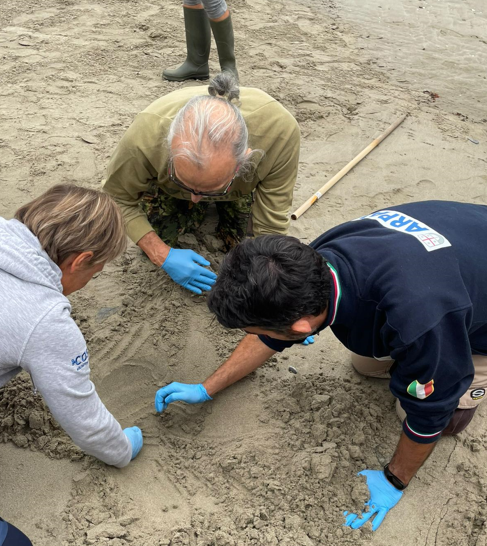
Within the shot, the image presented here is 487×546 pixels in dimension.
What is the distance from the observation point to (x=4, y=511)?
195 cm

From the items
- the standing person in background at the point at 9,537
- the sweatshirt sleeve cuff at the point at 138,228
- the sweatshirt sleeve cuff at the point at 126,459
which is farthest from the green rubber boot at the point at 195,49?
the standing person in background at the point at 9,537

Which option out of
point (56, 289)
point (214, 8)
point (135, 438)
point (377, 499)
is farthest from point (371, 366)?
point (214, 8)

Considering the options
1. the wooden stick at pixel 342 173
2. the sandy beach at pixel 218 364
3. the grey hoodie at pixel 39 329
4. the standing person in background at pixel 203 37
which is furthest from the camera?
the standing person in background at pixel 203 37

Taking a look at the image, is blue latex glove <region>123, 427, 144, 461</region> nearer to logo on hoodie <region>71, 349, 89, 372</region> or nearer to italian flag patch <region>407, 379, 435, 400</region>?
logo on hoodie <region>71, 349, 89, 372</region>

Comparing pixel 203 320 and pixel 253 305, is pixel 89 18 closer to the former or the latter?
pixel 203 320

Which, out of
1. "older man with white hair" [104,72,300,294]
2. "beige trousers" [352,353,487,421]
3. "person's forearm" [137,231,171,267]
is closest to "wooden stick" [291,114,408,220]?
"older man with white hair" [104,72,300,294]

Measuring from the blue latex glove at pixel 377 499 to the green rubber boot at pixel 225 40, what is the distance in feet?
11.1

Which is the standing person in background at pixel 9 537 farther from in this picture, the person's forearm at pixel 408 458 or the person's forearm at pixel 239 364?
the person's forearm at pixel 408 458

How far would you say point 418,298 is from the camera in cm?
153

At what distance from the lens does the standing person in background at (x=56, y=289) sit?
4.69 ft

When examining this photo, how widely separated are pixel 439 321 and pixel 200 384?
1.15 m

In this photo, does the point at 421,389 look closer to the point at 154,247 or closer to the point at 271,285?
the point at 271,285

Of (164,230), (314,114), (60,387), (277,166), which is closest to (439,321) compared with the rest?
(60,387)

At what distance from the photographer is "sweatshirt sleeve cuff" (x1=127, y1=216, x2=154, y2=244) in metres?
2.63
